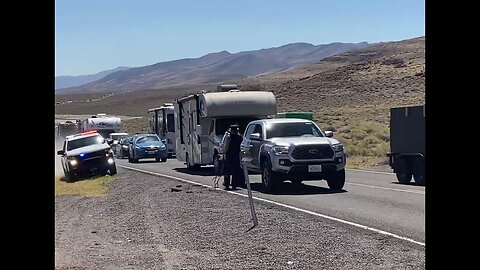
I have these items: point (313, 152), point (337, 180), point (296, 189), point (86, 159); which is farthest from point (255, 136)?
point (86, 159)

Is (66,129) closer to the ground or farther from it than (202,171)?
farther from it

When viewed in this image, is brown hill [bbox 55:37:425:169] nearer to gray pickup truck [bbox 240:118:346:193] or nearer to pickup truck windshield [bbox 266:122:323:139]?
pickup truck windshield [bbox 266:122:323:139]

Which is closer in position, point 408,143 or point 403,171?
point 408,143

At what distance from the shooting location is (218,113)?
25219 millimetres

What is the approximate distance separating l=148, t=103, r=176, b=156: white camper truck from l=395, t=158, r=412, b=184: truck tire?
1898 cm

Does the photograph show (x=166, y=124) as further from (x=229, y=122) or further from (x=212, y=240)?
(x=212, y=240)

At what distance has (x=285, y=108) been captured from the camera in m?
78.7

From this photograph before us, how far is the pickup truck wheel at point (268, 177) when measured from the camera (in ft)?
61.9

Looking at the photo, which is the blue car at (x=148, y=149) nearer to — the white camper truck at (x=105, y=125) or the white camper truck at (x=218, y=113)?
the white camper truck at (x=218, y=113)

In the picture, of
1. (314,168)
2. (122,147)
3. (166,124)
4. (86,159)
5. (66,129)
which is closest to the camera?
(314,168)

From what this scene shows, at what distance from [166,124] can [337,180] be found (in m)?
22.6
